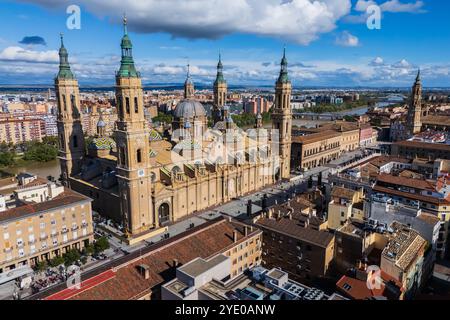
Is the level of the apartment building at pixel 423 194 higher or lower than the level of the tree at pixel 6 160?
higher

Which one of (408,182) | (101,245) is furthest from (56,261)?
(408,182)

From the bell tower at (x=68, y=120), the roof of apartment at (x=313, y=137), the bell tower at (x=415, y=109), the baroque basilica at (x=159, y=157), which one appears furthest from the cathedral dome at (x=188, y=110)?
the bell tower at (x=415, y=109)

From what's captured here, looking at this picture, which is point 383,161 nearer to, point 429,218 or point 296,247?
point 429,218

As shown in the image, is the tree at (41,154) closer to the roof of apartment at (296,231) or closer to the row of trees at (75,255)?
the row of trees at (75,255)

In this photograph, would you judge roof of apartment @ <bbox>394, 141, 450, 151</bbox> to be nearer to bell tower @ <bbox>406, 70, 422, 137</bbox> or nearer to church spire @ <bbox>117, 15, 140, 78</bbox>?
bell tower @ <bbox>406, 70, 422, 137</bbox>

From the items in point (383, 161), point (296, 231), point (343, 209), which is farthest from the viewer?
point (383, 161)

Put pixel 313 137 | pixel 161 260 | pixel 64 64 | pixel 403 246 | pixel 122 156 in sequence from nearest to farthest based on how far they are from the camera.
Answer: pixel 161 260
pixel 403 246
pixel 122 156
pixel 64 64
pixel 313 137
